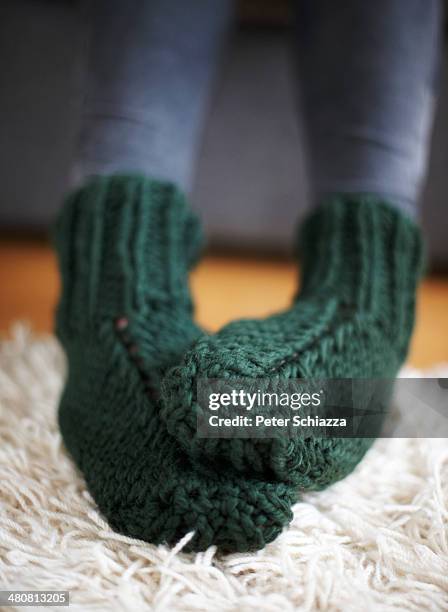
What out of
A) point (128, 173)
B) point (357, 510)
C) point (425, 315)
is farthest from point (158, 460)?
point (425, 315)

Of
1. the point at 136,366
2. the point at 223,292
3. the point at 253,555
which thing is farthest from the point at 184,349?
the point at 223,292

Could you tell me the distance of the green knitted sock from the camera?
289mm

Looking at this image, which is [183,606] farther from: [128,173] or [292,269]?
[292,269]

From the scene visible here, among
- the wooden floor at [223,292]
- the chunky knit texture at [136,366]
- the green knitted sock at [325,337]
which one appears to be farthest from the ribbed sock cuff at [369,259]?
the wooden floor at [223,292]

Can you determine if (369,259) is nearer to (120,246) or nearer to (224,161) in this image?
(120,246)

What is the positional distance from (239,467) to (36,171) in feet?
2.53

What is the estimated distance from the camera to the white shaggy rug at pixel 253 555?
0.27 metres

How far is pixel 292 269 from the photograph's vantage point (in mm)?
1029

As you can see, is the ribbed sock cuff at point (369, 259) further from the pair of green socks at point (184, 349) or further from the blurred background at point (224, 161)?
the blurred background at point (224, 161)

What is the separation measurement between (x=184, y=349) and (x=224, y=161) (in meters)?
0.62

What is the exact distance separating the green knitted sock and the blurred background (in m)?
0.36

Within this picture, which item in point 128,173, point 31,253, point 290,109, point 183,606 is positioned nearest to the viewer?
point 183,606

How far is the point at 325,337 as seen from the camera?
361 millimetres

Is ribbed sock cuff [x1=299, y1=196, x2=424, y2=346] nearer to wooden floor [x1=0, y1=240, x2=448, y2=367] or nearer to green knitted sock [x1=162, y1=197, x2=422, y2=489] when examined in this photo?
green knitted sock [x1=162, y1=197, x2=422, y2=489]
